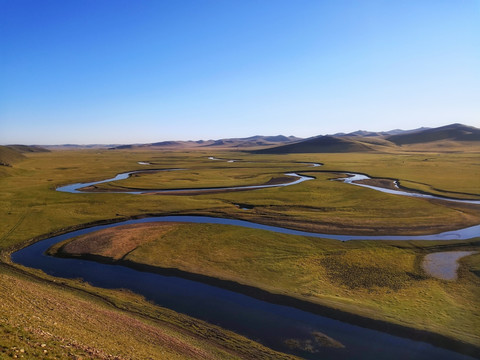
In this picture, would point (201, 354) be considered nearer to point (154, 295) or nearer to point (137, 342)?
point (137, 342)

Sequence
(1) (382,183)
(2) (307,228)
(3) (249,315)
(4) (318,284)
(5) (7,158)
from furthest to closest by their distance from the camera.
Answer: (5) (7,158) → (1) (382,183) → (2) (307,228) → (4) (318,284) → (3) (249,315)

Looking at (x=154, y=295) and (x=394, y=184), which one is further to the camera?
(x=394, y=184)

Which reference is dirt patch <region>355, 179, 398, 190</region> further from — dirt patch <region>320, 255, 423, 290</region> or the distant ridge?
the distant ridge

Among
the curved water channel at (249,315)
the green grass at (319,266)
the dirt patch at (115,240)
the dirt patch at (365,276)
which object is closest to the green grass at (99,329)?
the curved water channel at (249,315)

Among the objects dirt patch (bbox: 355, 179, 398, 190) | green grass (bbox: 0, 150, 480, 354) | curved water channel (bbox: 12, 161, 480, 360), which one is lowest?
curved water channel (bbox: 12, 161, 480, 360)

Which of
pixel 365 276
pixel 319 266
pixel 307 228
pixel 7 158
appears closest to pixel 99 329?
pixel 319 266

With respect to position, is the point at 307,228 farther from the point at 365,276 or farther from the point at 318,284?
Answer: the point at 318,284

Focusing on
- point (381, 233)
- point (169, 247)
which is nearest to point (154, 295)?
point (169, 247)

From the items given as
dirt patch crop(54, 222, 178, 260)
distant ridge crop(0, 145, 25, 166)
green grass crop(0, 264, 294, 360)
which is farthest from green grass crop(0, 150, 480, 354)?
distant ridge crop(0, 145, 25, 166)
